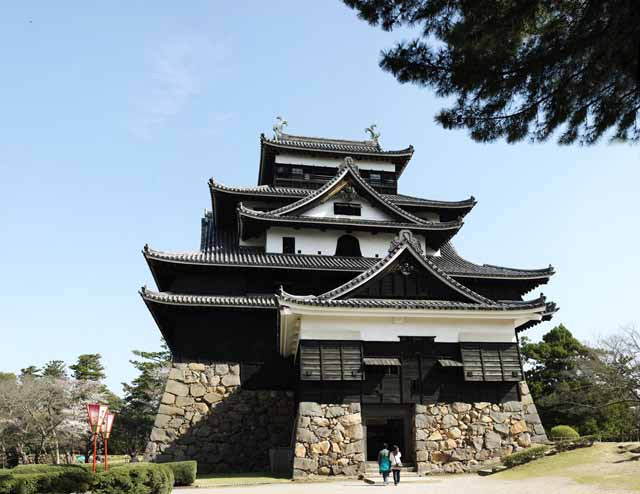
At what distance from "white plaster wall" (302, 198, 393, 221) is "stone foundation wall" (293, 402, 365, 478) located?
10137 mm

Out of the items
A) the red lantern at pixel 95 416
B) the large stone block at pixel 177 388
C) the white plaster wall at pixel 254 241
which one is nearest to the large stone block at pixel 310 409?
the large stone block at pixel 177 388

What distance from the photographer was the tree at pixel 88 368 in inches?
2164

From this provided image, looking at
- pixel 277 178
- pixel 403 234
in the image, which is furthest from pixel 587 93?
pixel 277 178

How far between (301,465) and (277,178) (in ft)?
54.2

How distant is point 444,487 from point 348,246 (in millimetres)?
12791

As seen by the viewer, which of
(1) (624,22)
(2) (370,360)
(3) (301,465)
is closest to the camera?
(1) (624,22)

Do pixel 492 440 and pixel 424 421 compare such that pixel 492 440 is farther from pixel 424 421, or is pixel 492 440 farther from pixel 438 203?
pixel 438 203

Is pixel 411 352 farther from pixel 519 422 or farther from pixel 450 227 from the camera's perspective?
pixel 450 227

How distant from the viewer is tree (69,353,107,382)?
5497 cm

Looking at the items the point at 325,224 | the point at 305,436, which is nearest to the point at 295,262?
the point at 325,224

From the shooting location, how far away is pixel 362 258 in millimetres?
23781

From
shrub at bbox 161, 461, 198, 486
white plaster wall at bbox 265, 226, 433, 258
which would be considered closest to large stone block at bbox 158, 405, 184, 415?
shrub at bbox 161, 461, 198, 486

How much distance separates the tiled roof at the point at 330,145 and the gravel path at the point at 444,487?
18.2 meters

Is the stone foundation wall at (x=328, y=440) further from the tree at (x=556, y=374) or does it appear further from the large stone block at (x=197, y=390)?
the tree at (x=556, y=374)
